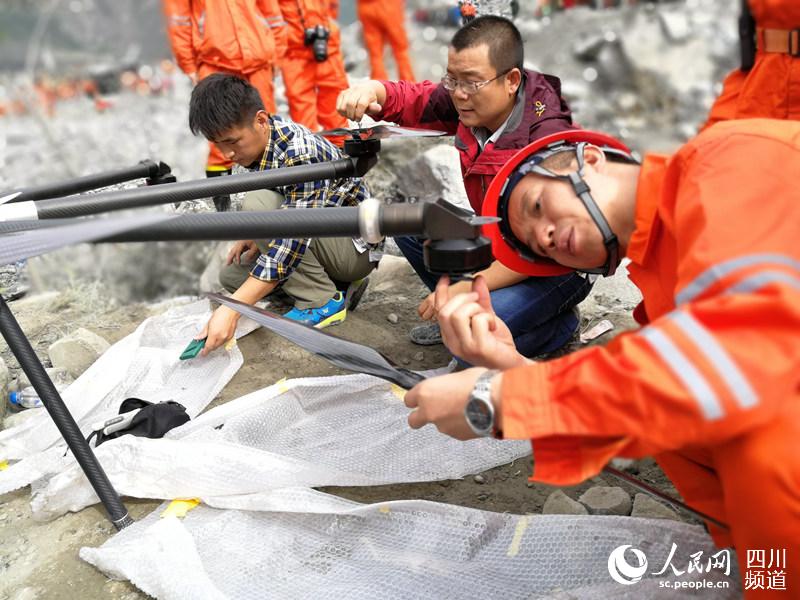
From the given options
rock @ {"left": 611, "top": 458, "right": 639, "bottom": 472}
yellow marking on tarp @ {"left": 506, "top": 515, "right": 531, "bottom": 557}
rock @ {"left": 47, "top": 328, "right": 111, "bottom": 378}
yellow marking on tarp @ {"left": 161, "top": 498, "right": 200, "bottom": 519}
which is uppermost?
rock @ {"left": 47, "top": 328, "right": 111, "bottom": 378}

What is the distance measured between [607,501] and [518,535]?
13.7 inches

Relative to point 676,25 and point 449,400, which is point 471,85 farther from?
point 676,25

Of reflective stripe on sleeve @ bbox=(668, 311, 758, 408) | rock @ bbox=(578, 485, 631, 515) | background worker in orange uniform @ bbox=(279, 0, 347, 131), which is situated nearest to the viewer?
reflective stripe on sleeve @ bbox=(668, 311, 758, 408)

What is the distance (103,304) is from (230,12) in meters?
2.06

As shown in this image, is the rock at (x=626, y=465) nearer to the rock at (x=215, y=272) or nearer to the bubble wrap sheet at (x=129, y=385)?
the bubble wrap sheet at (x=129, y=385)

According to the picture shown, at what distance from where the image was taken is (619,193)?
4.95 feet

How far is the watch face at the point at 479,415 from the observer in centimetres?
120

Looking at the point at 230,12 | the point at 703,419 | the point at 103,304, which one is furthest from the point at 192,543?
the point at 230,12

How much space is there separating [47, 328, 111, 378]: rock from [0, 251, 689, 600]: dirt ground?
23 cm

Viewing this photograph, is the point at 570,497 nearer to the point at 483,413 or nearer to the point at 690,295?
the point at 483,413

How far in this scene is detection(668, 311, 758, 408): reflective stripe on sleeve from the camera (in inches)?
37.7

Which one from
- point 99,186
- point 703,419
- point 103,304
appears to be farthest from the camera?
point 103,304

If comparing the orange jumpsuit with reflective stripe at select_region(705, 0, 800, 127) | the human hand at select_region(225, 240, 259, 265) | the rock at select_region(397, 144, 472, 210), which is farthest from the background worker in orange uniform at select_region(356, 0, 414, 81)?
the orange jumpsuit with reflective stripe at select_region(705, 0, 800, 127)

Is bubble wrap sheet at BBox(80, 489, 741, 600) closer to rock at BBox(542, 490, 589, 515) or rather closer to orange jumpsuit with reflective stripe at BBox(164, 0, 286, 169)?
rock at BBox(542, 490, 589, 515)
